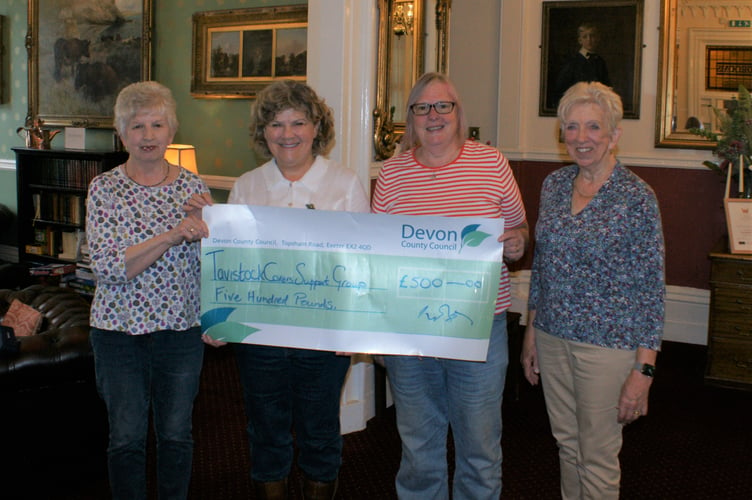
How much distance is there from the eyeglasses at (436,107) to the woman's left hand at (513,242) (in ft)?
1.28

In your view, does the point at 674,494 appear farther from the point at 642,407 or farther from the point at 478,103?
the point at 478,103

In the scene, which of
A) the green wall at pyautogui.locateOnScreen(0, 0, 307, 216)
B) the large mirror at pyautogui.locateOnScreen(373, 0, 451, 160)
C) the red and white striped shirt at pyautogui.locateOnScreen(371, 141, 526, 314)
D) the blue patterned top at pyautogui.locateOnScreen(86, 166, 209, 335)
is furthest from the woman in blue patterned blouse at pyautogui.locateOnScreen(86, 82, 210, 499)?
the green wall at pyautogui.locateOnScreen(0, 0, 307, 216)

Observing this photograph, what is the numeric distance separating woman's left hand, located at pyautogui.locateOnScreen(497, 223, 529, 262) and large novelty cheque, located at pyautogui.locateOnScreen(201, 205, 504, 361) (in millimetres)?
48

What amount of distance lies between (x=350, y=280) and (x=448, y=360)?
37 cm

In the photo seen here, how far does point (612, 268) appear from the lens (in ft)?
6.32

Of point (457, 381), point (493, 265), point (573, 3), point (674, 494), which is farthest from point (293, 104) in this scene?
point (573, 3)

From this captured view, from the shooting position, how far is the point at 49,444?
271cm

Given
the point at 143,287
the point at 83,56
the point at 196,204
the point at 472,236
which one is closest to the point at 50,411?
the point at 143,287

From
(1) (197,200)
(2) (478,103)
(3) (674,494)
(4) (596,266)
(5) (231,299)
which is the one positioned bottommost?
(3) (674,494)

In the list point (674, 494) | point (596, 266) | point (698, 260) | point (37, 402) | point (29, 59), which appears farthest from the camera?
point (29, 59)

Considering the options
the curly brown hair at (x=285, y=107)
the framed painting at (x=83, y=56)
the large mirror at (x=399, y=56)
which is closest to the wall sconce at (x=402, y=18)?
the large mirror at (x=399, y=56)

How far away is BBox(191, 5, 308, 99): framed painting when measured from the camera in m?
4.84

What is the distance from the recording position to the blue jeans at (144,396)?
6.66 feet

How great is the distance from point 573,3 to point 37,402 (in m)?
4.30
